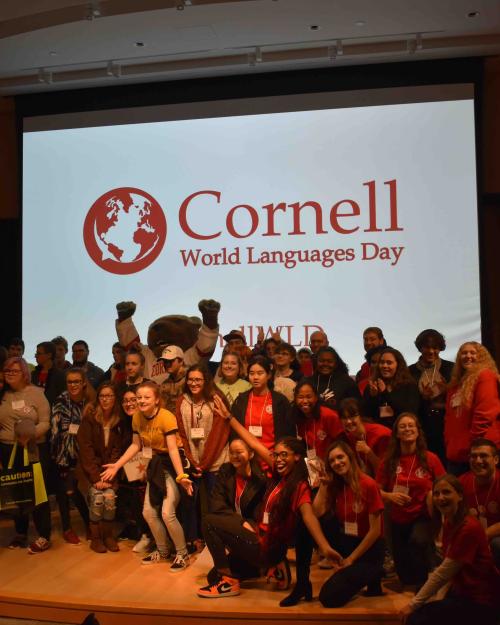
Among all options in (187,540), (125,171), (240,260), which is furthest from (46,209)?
(187,540)

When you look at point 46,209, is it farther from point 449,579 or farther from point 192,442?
point 449,579

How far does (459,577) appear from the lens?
3.13 meters

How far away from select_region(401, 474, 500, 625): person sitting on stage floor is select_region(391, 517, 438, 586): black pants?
50cm

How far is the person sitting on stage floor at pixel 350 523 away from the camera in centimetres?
350

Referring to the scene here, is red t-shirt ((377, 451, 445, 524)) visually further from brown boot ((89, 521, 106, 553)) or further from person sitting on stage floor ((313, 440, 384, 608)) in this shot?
brown boot ((89, 521, 106, 553))

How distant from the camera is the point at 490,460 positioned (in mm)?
3359

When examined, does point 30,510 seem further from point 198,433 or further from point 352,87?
point 352,87

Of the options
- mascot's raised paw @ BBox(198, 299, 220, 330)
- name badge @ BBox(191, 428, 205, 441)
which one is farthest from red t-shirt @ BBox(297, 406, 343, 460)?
mascot's raised paw @ BBox(198, 299, 220, 330)

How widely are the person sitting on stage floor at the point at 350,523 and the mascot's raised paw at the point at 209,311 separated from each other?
220 cm

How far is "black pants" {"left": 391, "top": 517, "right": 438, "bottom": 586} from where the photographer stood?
366cm

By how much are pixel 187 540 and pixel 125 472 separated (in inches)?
22.6

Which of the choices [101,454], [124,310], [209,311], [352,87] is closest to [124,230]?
[124,310]

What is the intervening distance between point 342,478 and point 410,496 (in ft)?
1.17

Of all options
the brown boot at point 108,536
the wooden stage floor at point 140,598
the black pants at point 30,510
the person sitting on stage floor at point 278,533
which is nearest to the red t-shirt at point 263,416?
the person sitting on stage floor at point 278,533
